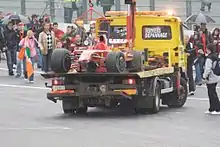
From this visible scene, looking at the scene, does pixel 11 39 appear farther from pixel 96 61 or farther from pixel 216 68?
pixel 216 68

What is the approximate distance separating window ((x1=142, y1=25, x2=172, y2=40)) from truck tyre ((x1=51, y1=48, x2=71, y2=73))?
8.71 ft

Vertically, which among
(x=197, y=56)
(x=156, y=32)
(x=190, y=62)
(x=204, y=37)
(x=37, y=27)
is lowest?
(x=190, y=62)

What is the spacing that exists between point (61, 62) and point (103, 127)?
2.08 m

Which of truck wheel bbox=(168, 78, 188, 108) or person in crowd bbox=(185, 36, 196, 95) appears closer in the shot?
truck wheel bbox=(168, 78, 188, 108)

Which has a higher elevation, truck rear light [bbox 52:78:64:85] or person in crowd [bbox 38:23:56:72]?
person in crowd [bbox 38:23:56:72]

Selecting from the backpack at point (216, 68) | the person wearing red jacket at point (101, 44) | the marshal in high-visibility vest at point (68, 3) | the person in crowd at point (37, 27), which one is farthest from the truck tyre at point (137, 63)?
the marshal in high-visibility vest at point (68, 3)

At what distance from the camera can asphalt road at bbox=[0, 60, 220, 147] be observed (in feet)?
39.0

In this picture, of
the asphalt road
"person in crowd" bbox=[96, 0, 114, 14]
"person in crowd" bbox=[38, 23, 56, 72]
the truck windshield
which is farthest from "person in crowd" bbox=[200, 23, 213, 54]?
the truck windshield

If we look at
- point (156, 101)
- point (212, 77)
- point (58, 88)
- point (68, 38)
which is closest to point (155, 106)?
point (156, 101)

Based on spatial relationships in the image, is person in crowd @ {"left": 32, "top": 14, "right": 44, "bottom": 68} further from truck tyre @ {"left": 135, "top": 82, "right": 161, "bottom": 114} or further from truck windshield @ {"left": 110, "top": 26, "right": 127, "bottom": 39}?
truck tyre @ {"left": 135, "top": 82, "right": 161, "bottom": 114}

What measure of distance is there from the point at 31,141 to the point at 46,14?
59.0 feet

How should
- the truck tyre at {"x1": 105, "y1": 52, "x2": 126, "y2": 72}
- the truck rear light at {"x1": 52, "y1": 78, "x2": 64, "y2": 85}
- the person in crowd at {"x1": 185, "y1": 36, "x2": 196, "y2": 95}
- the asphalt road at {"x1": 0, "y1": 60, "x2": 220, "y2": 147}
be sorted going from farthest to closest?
the person in crowd at {"x1": 185, "y1": 36, "x2": 196, "y2": 95}, the truck rear light at {"x1": 52, "y1": 78, "x2": 64, "y2": 85}, the truck tyre at {"x1": 105, "y1": 52, "x2": 126, "y2": 72}, the asphalt road at {"x1": 0, "y1": 60, "x2": 220, "y2": 147}

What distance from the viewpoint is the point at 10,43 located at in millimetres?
24406

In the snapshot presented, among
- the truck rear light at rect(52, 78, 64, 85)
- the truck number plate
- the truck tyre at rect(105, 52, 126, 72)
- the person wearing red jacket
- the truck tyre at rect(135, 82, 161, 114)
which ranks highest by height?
the person wearing red jacket
